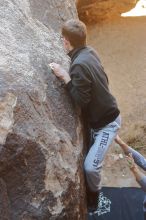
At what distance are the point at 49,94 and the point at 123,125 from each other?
3.48 metres

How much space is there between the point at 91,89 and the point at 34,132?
0.59 meters

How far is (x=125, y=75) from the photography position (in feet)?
24.6

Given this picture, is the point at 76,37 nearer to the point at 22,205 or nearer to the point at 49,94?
the point at 49,94

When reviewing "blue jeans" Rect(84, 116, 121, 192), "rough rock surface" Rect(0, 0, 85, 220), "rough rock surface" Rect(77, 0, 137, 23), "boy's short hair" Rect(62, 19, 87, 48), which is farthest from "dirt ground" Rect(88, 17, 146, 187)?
"boy's short hair" Rect(62, 19, 87, 48)

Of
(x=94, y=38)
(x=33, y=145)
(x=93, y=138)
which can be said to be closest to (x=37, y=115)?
(x=33, y=145)

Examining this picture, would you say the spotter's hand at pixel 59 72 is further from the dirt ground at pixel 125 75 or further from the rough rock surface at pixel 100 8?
the rough rock surface at pixel 100 8

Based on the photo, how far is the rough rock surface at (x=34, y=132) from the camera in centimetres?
287

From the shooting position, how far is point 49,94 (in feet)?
10.8

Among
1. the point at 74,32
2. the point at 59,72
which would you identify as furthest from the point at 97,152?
the point at 74,32

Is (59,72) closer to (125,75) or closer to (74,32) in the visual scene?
(74,32)

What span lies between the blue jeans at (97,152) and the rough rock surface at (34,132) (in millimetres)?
97

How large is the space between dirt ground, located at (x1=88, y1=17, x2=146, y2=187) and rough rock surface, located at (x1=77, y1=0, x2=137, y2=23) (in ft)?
0.41

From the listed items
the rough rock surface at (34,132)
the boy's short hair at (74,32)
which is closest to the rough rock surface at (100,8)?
the rough rock surface at (34,132)

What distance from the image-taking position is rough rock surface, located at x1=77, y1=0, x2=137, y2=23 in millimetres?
8086
